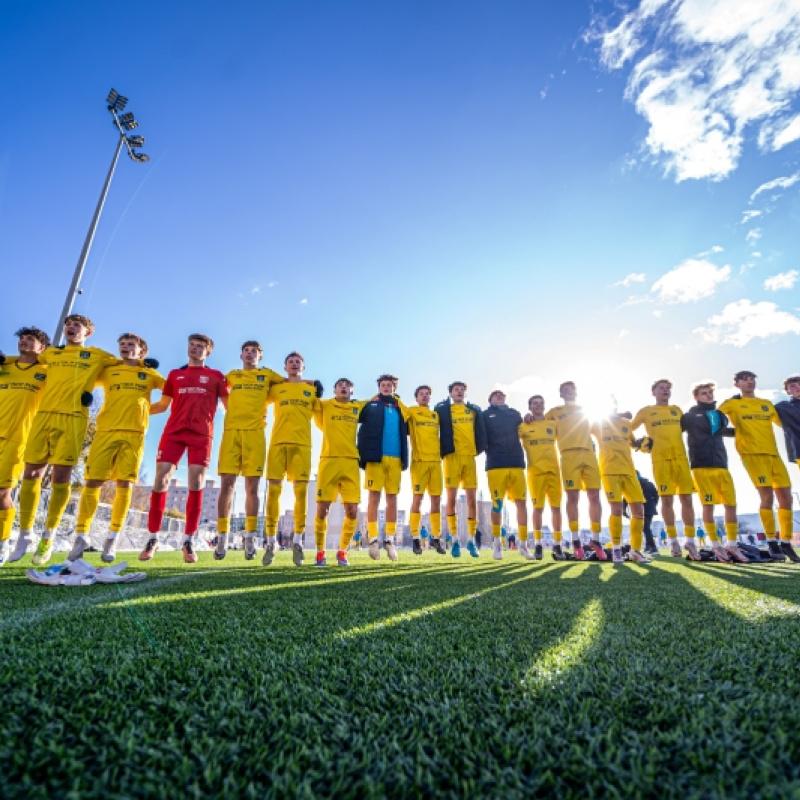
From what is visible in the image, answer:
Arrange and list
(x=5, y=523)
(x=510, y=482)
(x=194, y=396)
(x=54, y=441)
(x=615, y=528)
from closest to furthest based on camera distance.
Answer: (x=5, y=523) → (x=54, y=441) → (x=194, y=396) → (x=615, y=528) → (x=510, y=482)

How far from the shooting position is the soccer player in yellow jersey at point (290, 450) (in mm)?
5547

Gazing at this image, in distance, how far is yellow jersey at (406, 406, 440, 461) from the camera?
726 centimetres

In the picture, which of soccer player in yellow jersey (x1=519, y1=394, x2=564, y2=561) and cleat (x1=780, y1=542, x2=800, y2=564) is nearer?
cleat (x1=780, y1=542, x2=800, y2=564)

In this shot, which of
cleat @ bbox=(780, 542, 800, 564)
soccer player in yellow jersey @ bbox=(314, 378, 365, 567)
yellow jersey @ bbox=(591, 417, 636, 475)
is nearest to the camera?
soccer player in yellow jersey @ bbox=(314, 378, 365, 567)

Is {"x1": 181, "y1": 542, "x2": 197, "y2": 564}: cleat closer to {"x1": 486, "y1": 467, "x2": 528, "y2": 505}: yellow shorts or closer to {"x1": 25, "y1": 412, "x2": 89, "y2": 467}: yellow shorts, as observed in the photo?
{"x1": 25, "y1": 412, "x2": 89, "y2": 467}: yellow shorts

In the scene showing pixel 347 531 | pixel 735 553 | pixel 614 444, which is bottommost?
pixel 735 553

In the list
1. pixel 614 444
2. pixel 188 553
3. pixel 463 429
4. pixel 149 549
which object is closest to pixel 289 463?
pixel 188 553

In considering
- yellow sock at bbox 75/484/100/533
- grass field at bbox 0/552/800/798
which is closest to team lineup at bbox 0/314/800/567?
yellow sock at bbox 75/484/100/533

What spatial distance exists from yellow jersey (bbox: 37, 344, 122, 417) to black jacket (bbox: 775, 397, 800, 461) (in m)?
9.45

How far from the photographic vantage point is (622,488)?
21.8 feet

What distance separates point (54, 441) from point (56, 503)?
62 centimetres

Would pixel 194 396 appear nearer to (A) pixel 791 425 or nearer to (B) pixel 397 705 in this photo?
(B) pixel 397 705

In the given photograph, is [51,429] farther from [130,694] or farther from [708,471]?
[708,471]

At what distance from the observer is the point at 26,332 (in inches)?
196
